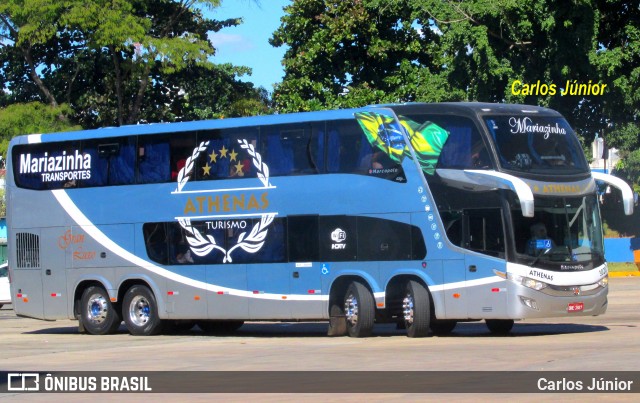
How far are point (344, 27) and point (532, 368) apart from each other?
32500 mm

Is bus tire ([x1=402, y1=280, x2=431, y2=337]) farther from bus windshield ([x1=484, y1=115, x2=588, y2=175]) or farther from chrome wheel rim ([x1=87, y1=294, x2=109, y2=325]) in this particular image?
chrome wheel rim ([x1=87, y1=294, x2=109, y2=325])

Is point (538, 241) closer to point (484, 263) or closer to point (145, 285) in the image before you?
point (484, 263)

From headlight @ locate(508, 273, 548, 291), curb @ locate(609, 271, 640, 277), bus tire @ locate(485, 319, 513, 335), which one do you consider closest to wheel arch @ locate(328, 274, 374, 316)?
bus tire @ locate(485, 319, 513, 335)

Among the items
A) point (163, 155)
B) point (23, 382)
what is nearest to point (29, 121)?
point (163, 155)

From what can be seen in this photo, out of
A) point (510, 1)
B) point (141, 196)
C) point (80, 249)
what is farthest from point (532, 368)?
point (510, 1)

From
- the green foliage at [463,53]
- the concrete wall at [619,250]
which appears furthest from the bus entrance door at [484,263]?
the concrete wall at [619,250]

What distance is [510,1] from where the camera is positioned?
37906mm

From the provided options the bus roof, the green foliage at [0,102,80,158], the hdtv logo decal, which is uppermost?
the green foliage at [0,102,80,158]

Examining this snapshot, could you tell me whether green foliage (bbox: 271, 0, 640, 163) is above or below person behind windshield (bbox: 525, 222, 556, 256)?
above

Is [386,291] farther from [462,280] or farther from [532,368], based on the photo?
[532,368]

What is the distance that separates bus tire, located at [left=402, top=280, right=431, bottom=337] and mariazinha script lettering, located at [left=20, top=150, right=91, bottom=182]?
26.1ft

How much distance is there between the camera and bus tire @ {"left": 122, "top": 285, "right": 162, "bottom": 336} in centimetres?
2347

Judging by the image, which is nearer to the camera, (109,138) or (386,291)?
(386,291)

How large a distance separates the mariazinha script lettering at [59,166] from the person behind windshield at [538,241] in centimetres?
988
